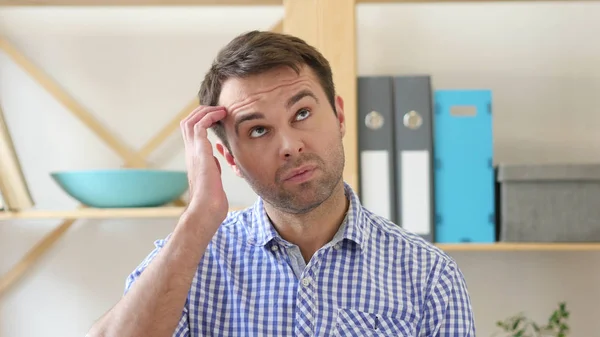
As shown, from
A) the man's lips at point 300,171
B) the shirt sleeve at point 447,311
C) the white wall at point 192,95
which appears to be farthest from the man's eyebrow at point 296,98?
the white wall at point 192,95

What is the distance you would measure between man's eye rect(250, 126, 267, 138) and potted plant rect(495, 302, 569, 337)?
35.2 inches

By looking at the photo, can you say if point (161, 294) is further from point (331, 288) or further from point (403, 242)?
point (403, 242)

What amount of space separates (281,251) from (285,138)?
0.20m

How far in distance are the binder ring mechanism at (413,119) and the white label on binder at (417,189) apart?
6 centimetres

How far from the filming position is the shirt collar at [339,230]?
1.09 m

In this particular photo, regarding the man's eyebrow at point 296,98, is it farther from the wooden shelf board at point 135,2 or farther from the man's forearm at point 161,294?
the wooden shelf board at point 135,2

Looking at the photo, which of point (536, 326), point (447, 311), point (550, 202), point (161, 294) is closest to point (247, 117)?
point (161, 294)

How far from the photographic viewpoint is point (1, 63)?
6.03 feet

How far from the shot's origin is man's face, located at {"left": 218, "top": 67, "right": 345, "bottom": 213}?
1.04 m

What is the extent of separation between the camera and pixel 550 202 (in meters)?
1.48

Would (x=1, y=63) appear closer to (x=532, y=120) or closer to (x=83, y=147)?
(x=83, y=147)

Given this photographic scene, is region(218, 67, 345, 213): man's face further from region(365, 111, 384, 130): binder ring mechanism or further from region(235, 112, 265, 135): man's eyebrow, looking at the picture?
region(365, 111, 384, 130): binder ring mechanism

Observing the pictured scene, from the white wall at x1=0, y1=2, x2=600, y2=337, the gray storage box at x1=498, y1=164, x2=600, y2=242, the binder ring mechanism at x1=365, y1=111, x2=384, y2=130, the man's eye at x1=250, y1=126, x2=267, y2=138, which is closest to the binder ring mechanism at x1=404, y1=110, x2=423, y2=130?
the binder ring mechanism at x1=365, y1=111, x2=384, y2=130

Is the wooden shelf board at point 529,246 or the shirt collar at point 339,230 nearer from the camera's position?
the shirt collar at point 339,230
